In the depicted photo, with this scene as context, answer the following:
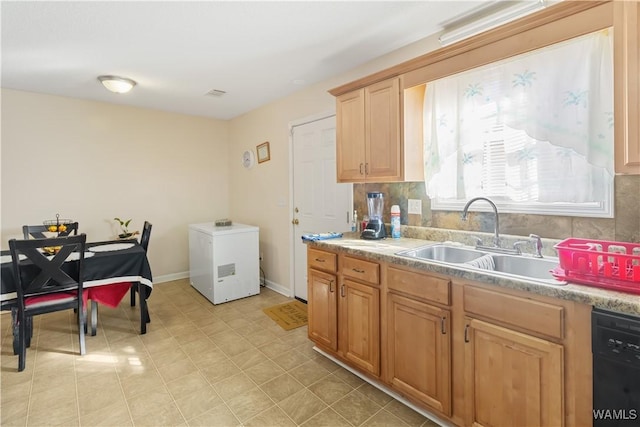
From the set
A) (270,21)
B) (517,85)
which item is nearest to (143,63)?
(270,21)

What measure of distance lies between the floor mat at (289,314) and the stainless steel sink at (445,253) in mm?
1541

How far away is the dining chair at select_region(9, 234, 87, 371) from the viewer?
2.24m

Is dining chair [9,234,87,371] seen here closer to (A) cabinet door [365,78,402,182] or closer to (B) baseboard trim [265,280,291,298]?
(B) baseboard trim [265,280,291,298]

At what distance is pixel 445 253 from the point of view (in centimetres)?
212

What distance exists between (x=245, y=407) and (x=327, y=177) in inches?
84.7

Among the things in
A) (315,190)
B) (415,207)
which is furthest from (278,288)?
(415,207)

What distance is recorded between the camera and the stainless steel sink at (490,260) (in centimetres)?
166

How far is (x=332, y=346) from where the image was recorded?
2.31 meters

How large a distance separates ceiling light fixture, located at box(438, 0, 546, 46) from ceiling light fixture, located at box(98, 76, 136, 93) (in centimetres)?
295

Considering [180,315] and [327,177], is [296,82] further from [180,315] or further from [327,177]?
[180,315]

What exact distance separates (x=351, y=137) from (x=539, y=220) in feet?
4.58

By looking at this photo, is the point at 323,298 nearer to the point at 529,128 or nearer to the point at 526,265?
the point at 526,265

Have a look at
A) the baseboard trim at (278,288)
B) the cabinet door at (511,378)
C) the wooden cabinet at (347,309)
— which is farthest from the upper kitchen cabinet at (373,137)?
the baseboard trim at (278,288)

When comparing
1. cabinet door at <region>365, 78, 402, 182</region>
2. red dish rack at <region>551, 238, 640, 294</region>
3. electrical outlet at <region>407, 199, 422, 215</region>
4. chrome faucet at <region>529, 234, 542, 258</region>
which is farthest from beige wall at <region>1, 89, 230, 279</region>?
red dish rack at <region>551, 238, 640, 294</region>
